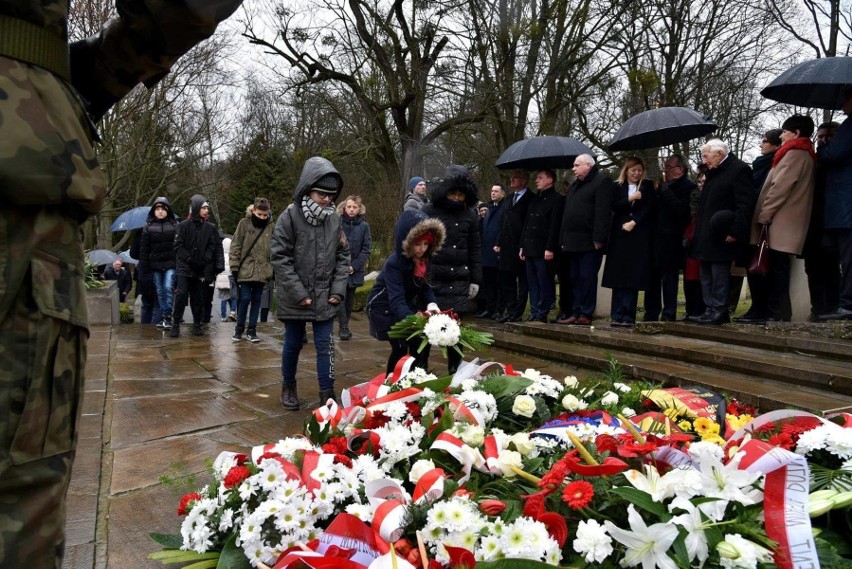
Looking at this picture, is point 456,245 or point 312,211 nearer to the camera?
point 312,211

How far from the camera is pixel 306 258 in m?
5.21

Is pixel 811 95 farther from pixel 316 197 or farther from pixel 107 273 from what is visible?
pixel 107 273

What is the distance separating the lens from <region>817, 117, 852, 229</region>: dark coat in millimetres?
5664

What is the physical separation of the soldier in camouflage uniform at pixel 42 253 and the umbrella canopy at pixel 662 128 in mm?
6980

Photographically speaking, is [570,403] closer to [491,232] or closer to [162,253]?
[491,232]

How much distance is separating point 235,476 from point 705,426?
73.3 inches

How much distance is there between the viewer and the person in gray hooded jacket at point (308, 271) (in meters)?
5.11

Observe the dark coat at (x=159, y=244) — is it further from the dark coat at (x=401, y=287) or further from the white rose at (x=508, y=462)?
the white rose at (x=508, y=462)

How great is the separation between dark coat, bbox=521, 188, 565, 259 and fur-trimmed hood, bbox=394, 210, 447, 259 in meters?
2.88

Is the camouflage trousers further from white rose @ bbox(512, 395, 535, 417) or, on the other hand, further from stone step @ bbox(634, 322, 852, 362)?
stone step @ bbox(634, 322, 852, 362)

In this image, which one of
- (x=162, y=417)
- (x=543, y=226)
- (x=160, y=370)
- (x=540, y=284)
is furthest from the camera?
(x=540, y=284)

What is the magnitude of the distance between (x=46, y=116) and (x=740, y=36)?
21.0 m

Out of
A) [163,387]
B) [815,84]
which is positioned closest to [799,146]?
[815,84]

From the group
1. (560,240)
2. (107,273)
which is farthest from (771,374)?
(107,273)
